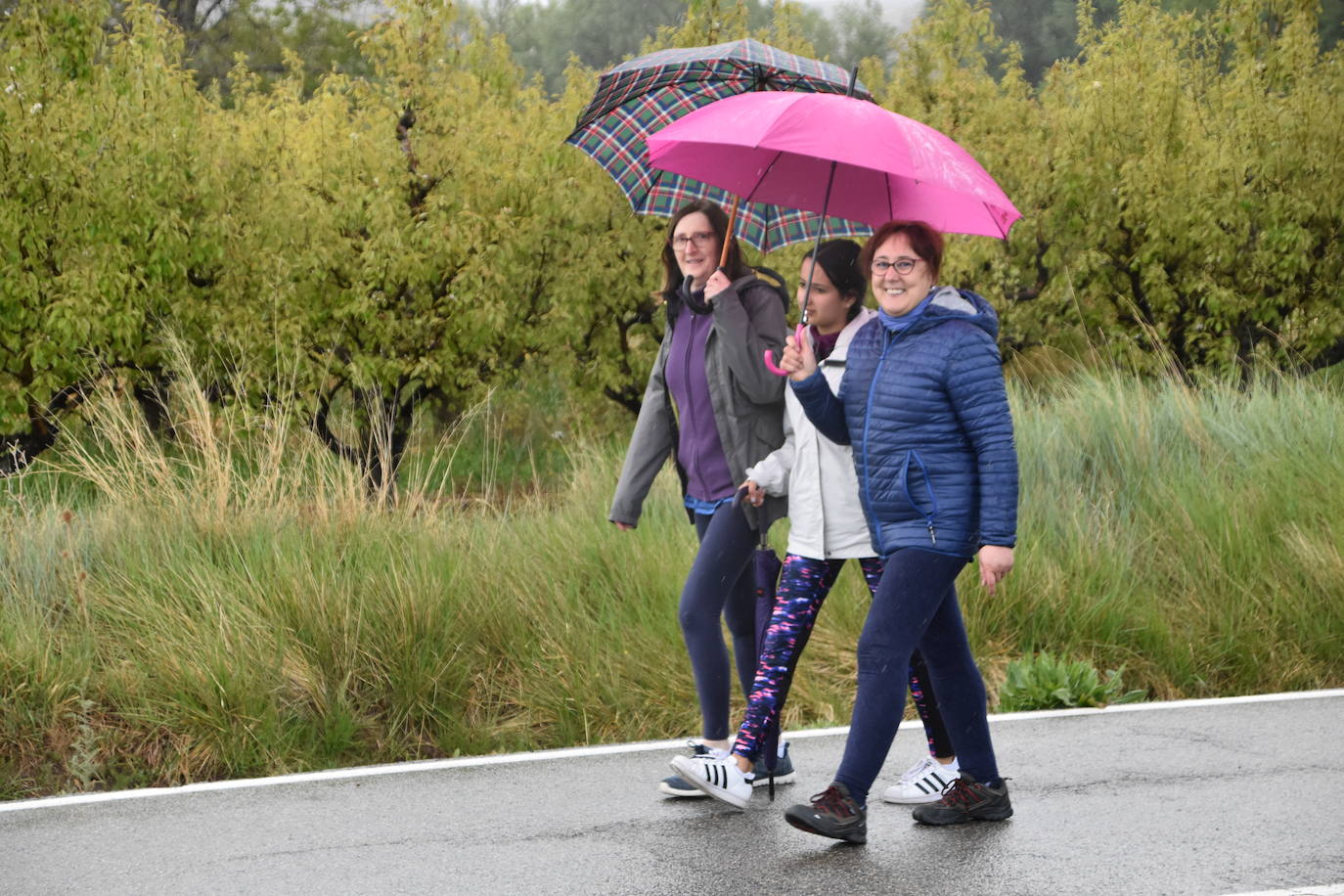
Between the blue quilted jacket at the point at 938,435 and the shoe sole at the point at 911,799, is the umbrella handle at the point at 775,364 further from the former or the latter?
the shoe sole at the point at 911,799

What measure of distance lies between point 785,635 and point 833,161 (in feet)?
5.14

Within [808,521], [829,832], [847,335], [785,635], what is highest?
[847,335]

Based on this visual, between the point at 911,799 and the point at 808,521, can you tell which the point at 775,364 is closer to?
the point at 808,521

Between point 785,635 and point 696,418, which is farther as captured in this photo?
point 696,418

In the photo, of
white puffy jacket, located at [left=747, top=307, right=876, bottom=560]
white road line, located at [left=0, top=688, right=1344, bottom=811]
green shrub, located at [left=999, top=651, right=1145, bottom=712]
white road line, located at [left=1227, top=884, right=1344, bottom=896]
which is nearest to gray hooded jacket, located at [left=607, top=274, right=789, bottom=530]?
white puffy jacket, located at [left=747, top=307, right=876, bottom=560]

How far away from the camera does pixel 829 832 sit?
4750 mm

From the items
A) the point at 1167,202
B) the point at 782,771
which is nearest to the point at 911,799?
the point at 782,771

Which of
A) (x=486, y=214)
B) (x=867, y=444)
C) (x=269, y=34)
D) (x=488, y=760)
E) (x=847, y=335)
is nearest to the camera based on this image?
(x=867, y=444)

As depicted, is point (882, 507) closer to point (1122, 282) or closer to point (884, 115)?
point (884, 115)

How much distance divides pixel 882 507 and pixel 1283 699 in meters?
3.25

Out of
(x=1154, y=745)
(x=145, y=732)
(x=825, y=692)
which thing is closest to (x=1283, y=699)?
(x=1154, y=745)

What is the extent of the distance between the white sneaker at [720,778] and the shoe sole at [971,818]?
1.85 feet

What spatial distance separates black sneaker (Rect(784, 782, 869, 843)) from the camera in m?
4.73

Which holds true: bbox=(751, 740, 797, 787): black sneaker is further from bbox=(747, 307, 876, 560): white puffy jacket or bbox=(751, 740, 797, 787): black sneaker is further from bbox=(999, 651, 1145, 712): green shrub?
bbox=(999, 651, 1145, 712): green shrub
